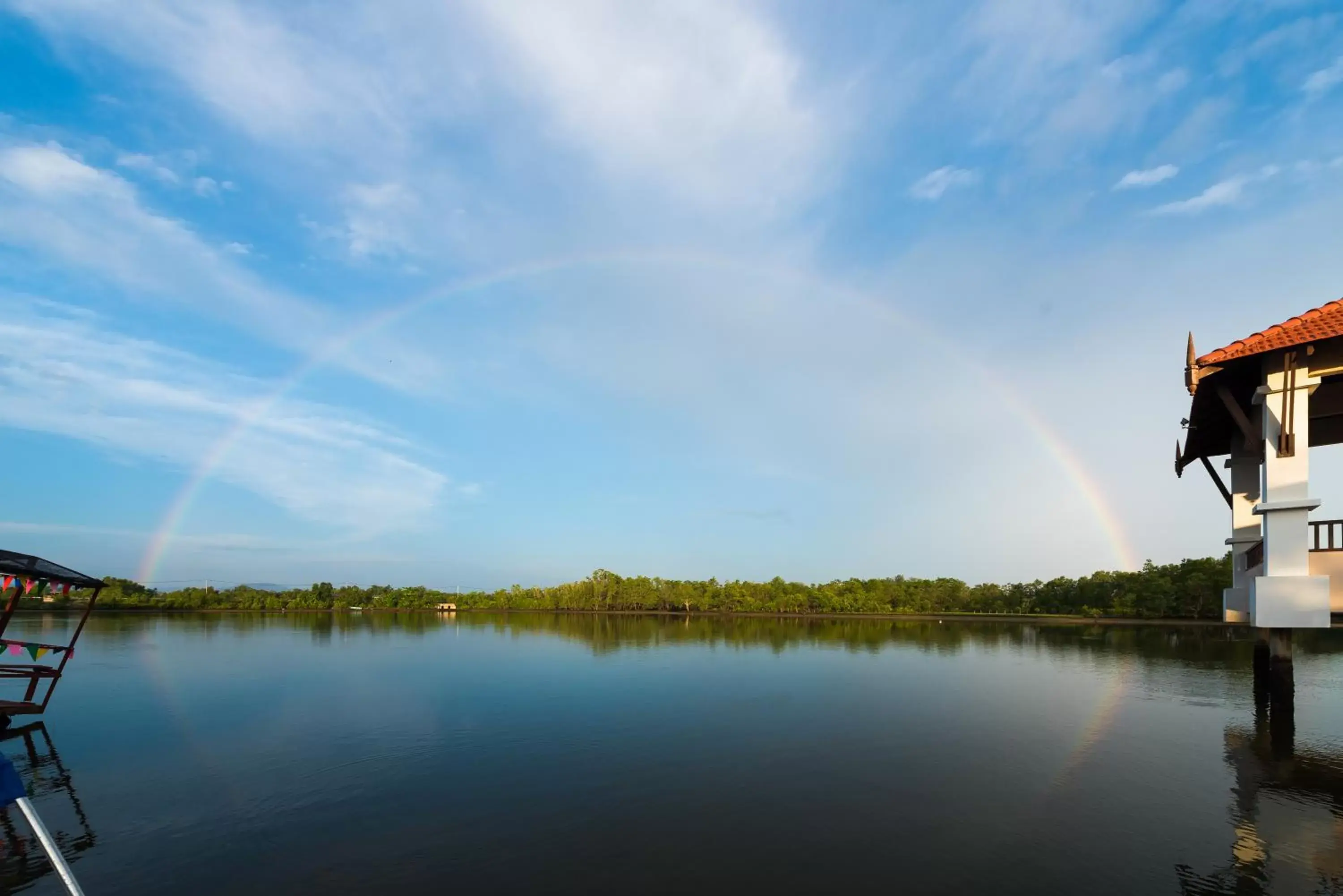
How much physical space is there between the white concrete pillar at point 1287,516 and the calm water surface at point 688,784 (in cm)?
420

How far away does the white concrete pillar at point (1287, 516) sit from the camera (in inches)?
537

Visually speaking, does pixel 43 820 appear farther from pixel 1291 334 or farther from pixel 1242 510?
pixel 1242 510

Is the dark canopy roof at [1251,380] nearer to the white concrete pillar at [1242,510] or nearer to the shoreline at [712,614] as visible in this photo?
the white concrete pillar at [1242,510]

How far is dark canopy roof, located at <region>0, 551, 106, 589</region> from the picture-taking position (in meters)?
17.7

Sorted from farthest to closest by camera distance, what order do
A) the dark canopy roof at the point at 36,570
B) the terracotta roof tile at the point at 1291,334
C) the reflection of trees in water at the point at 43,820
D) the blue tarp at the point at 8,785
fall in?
the dark canopy roof at the point at 36,570, the terracotta roof tile at the point at 1291,334, the reflection of trees in water at the point at 43,820, the blue tarp at the point at 8,785

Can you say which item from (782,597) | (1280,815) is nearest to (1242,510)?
(1280,815)

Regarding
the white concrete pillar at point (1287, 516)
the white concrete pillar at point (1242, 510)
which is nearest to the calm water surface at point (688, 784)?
the white concrete pillar at point (1242, 510)

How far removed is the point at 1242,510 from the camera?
18734 mm

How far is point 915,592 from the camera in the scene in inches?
5340

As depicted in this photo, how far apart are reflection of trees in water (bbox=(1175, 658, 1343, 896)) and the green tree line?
85549mm

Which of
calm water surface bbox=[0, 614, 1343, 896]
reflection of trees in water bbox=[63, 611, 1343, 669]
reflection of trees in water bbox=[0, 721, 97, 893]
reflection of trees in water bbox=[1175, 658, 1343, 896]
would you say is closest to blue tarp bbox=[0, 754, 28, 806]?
calm water surface bbox=[0, 614, 1343, 896]

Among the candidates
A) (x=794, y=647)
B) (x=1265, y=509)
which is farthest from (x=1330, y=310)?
(x=794, y=647)

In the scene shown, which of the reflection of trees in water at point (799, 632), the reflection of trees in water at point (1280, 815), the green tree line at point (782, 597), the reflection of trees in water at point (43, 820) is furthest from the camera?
the green tree line at point (782, 597)

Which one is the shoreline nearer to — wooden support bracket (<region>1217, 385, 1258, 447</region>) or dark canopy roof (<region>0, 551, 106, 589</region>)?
wooden support bracket (<region>1217, 385, 1258, 447</region>)
